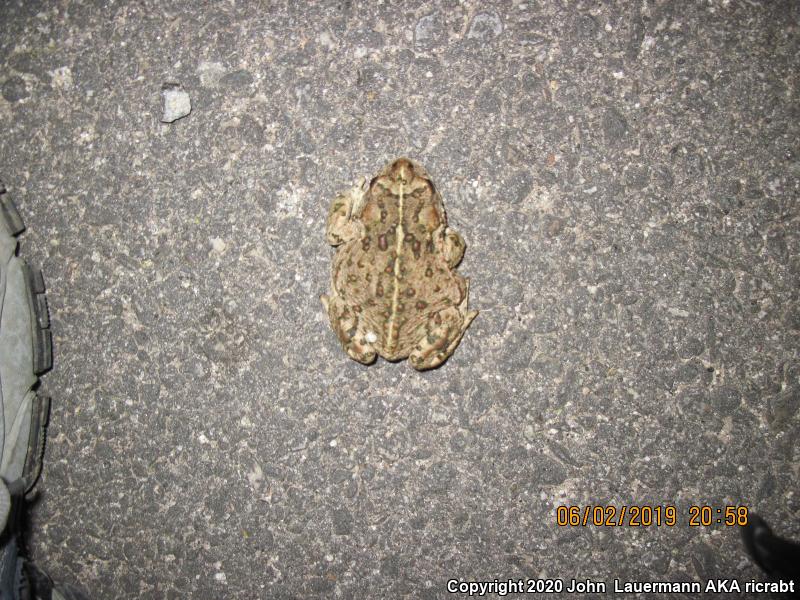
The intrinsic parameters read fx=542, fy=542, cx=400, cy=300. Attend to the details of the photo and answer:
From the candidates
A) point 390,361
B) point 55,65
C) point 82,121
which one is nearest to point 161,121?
point 82,121

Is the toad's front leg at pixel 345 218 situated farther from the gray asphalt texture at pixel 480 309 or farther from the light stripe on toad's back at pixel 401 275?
the gray asphalt texture at pixel 480 309

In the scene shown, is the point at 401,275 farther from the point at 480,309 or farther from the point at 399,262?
the point at 480,309

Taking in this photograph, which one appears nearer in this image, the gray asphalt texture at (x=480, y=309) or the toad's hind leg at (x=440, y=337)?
the toad's hind leg at (x=440, y=337)

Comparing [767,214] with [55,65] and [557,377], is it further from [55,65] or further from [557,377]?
[55,65]
